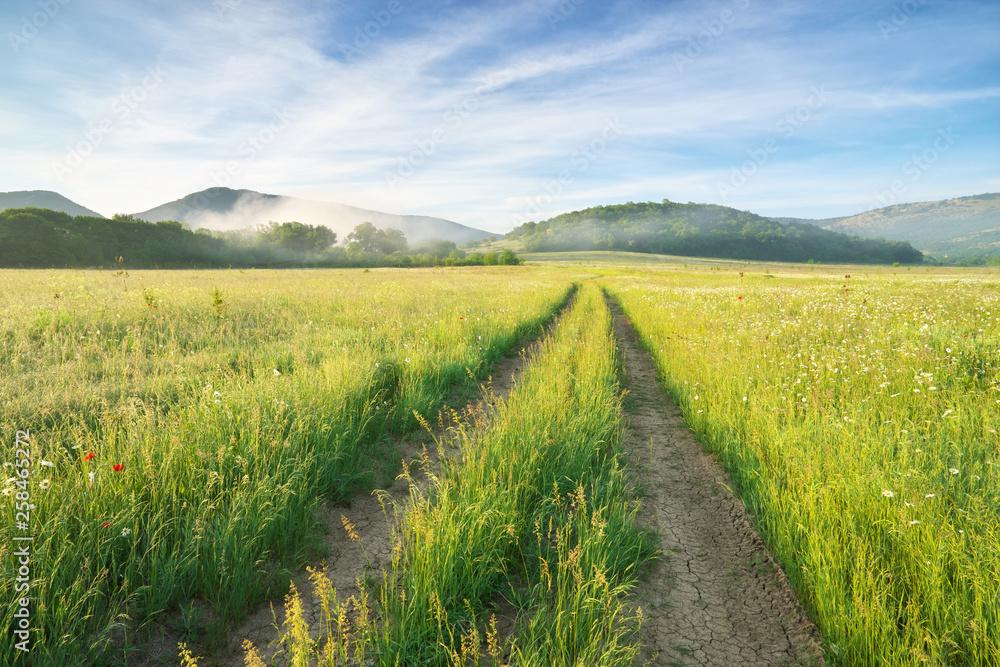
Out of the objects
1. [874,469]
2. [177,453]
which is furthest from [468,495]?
[874,469]

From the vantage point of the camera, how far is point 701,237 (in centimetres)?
15288

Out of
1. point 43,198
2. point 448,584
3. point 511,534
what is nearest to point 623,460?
point 511,534

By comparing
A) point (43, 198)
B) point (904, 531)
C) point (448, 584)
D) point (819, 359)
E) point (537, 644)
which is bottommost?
point (537, 644)

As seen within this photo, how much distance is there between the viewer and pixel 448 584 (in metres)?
2.92

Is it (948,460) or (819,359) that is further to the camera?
(819,359)

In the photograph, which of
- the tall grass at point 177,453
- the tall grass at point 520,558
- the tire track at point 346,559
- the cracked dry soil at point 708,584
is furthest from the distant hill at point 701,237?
the tire track at point 346,559

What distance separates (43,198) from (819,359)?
281 meters

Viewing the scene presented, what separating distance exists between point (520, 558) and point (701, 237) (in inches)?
6716

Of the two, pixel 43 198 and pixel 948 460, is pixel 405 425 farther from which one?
pixel 43 198

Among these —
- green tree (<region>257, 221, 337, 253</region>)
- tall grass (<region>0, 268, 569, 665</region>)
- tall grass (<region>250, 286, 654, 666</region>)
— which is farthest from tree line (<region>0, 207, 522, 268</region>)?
tall grass (<region>250, 286, 654, 666</region>)

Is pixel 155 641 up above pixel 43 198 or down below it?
below

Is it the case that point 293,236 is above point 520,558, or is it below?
above

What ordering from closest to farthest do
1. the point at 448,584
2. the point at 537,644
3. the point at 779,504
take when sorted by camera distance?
the point at 537,644, the point at 448,584, the point at 779,504

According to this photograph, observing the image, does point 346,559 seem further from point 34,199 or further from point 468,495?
point 34,199
